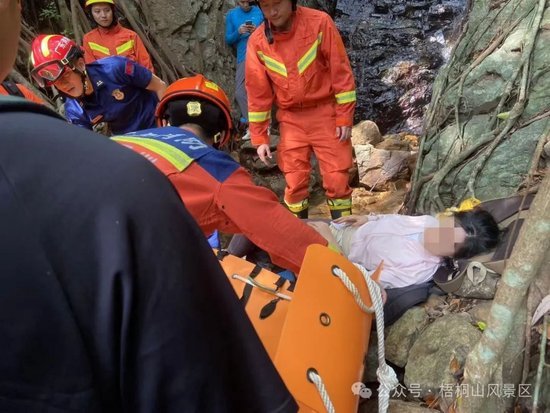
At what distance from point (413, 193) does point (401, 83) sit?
4.86 meters

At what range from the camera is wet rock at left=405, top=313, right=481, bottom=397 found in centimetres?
221

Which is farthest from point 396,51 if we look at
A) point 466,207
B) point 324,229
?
point 466,207

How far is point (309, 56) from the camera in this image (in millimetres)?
3688

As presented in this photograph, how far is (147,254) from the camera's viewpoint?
55cm

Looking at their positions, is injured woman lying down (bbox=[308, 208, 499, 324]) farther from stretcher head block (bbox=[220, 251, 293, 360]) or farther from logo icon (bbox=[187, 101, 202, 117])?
logo icon (bbox=[187, 101, 202, 117])

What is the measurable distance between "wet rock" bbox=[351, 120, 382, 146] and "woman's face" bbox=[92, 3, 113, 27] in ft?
10.7

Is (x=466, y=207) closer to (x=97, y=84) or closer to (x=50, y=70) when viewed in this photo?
(x=97, y=84)

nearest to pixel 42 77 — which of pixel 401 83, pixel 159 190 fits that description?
pixel 159 190

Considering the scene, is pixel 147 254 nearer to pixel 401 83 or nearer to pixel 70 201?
pixel 70 201

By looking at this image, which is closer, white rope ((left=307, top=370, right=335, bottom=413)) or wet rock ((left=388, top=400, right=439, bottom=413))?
white rope ((left=307, top=370, right=335, bottom=413))

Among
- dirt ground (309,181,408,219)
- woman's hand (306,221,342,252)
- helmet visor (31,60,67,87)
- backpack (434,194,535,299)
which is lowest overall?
dirt ground (309,181,408,219)

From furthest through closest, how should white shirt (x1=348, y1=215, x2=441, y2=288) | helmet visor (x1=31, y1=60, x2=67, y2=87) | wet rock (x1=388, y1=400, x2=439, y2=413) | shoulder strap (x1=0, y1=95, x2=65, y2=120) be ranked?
helmet visor (x1=31, y1=60, x2=67, y2=87), white shirt (x1=348, y1=215, x2=441, y2=288), wet rock (x1=388, y1=400, x2=439, y2=413), shoulder strap (x1=0, y1=95, x2=65, y2=120)

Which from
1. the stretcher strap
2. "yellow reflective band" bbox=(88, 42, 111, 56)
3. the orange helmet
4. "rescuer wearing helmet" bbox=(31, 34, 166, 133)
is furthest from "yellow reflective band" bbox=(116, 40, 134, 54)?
the stretcher strap

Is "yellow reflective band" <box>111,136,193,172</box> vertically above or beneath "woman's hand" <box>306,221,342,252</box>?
above
